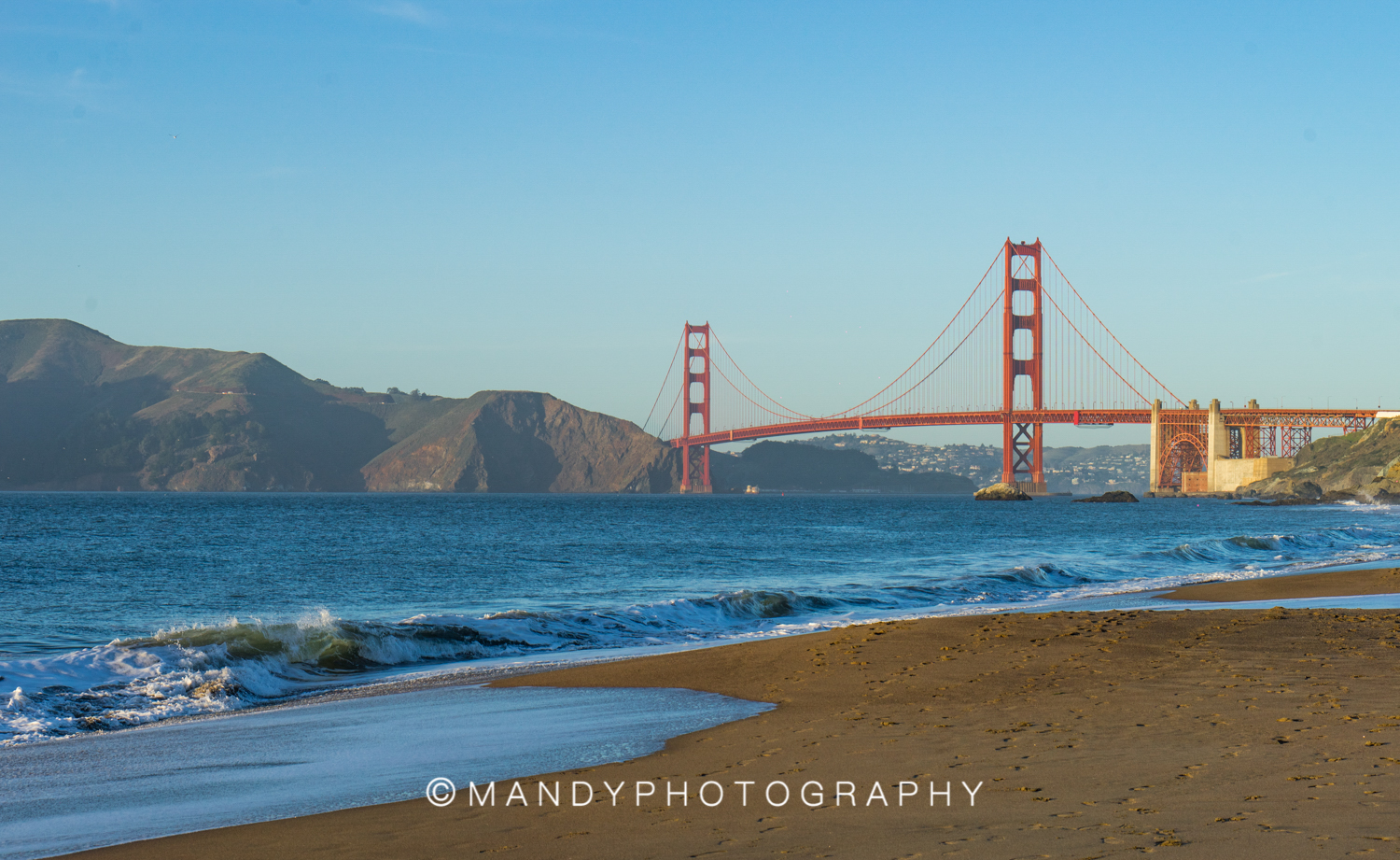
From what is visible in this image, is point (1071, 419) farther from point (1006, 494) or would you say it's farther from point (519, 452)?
point (519, 452)

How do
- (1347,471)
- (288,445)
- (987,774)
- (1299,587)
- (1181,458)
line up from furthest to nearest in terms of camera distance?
(288,445)
(1181,458)
(1347,471)
(1299,587)
(987,774)

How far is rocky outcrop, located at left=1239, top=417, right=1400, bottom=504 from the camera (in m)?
81.9

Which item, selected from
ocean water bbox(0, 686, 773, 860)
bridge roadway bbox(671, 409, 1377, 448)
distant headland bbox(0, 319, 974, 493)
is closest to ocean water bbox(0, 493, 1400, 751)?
ocean water bbox(0, 686, 773, 860)

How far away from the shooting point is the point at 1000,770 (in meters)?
5.29

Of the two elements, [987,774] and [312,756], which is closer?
[987,774]

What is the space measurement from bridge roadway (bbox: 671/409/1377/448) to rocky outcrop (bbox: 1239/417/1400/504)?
3.10m

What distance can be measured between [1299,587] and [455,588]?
1544 centimetres

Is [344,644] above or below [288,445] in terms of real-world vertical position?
below

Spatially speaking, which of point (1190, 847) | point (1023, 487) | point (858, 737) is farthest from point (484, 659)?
point (1023, 487)

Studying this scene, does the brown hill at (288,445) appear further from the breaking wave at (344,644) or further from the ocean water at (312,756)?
the ocean water at (312,756)

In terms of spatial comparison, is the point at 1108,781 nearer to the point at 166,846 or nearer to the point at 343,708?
the point at 166,846

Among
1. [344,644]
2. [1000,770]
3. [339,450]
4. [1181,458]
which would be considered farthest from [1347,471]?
[339,450]

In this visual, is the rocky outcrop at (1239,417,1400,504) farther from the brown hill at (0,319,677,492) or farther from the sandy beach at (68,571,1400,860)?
the sandy beach at (68,571,1400,860)

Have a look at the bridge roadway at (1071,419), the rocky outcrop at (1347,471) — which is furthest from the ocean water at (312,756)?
the rocky outcrop at (1347,471)
